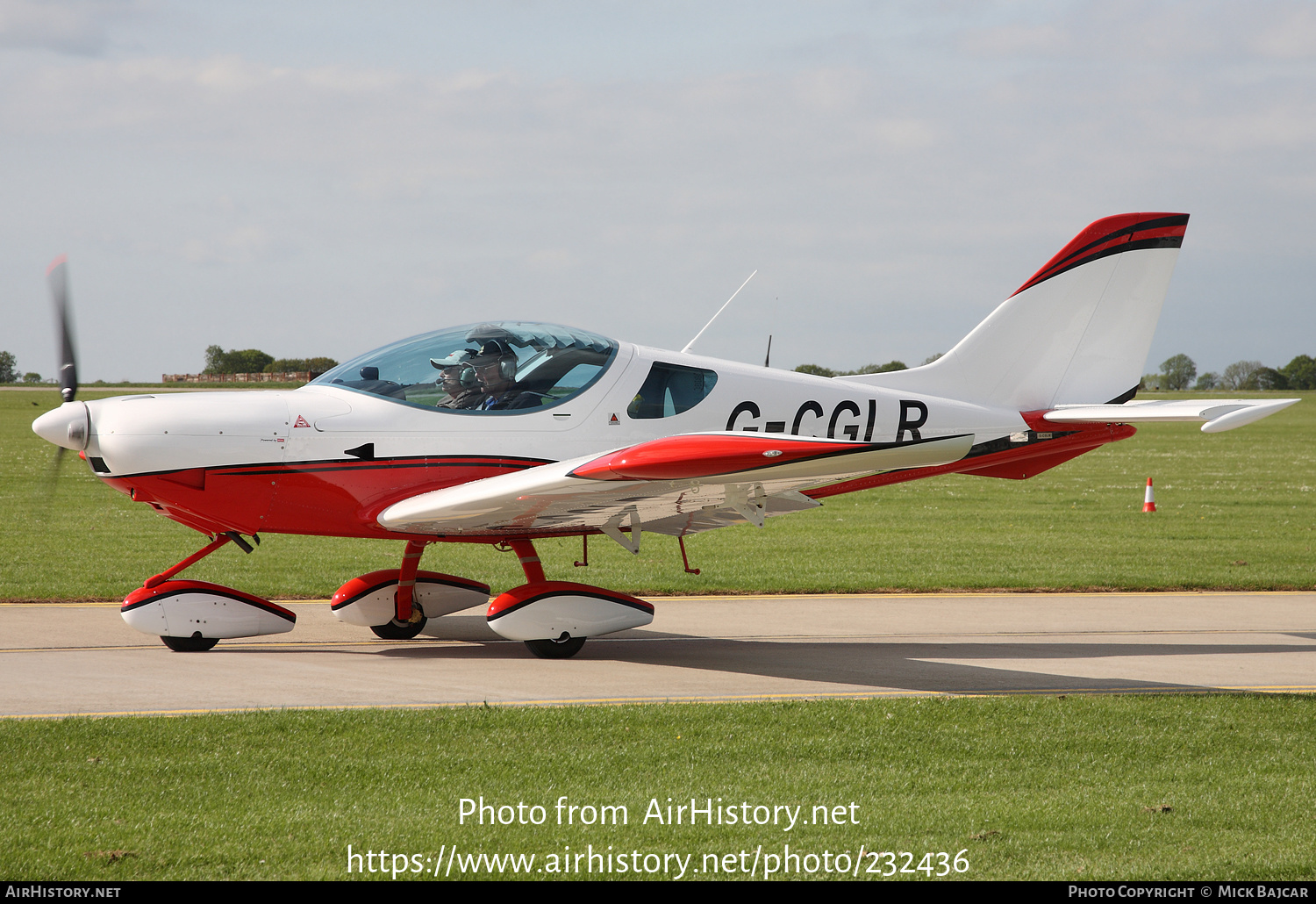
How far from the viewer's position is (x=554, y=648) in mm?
9000

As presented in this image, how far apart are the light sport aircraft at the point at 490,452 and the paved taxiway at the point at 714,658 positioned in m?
0.44

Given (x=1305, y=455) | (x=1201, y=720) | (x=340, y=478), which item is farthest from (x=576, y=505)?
(x=1305, y=455)

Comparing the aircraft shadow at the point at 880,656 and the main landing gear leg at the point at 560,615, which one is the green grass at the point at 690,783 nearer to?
the aircraft shadow at the point at 880,656

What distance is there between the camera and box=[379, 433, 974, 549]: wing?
720 cm

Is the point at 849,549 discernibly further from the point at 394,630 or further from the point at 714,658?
the point at 394,630

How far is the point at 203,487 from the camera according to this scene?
8641 millimetres

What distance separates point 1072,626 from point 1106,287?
3202 mm

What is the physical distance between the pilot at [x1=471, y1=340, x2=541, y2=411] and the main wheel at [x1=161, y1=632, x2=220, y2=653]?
2796 millimetres

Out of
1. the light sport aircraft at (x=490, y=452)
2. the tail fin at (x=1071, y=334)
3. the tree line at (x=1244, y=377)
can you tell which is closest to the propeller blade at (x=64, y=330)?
the light sport aircraft at (x=490, y=452)

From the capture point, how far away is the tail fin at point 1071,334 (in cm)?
1078

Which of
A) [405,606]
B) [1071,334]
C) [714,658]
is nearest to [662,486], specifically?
[714,658]

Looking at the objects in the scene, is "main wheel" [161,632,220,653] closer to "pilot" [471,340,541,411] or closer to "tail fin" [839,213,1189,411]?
"pilot" [471,340,541,411]
